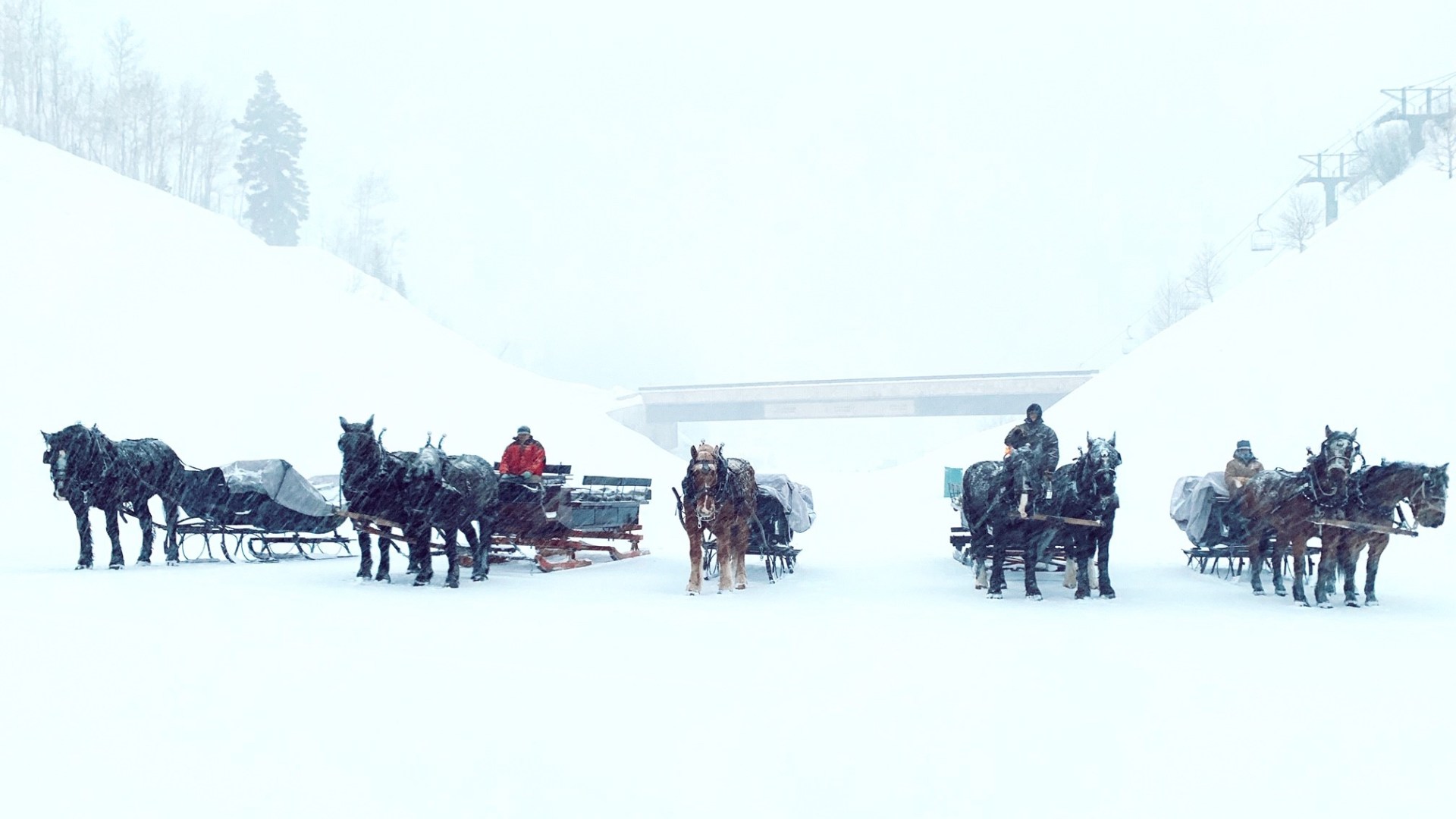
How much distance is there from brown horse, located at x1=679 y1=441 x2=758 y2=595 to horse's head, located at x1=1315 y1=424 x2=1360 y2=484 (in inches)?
265

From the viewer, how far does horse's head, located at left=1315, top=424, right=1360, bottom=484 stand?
10.9m

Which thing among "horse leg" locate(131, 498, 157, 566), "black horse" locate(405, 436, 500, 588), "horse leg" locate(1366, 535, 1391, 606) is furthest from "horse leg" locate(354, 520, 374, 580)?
"horse leg" locate(1366, 535, 1391, 606)

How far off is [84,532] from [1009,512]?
12639 mm

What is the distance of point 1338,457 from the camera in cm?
1092

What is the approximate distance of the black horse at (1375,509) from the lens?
10.8 metres

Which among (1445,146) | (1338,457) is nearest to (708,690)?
(1338,457)

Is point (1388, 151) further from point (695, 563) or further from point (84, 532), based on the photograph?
point (84, 532)

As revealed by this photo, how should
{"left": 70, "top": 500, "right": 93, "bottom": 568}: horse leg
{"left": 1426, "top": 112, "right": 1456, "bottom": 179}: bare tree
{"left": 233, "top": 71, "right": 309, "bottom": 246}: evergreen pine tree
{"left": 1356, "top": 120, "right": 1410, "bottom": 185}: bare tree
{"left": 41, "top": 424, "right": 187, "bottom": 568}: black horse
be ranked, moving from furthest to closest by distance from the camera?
{"left": 233, "top": 71, "right": 309, "bottom": 246}: evergreen pine tree < {"left": 1356, "top": 120, "right": 1410, "bottom": 185}: bare tree < {"left": 1426, "top": 112, "right": 1456, "bottom": 179}: bare tree < {"left": 70, "top": 500, "right": 93, "bottom": 568}: horse leg < {"left": 41, "top": 424, "right": 187, "bottom": 568}: black horse

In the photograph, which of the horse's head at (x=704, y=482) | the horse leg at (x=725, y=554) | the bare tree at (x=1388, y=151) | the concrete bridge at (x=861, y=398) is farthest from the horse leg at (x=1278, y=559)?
the bare tree at (x=1388, y=151)

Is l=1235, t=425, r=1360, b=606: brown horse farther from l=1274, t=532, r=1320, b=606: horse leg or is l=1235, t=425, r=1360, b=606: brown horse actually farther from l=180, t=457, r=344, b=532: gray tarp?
l=180, t=457, r=344, b=532: gray tarp

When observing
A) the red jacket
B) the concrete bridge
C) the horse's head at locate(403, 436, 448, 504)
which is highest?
the concrete bridge

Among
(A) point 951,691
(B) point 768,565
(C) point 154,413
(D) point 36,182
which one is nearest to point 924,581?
(B) point 768,565

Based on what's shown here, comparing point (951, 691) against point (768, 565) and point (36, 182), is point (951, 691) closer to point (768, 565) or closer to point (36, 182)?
point (768, 565)

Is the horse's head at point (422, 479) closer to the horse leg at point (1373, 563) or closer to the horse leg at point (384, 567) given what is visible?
the horse leg at point (384, 567)
